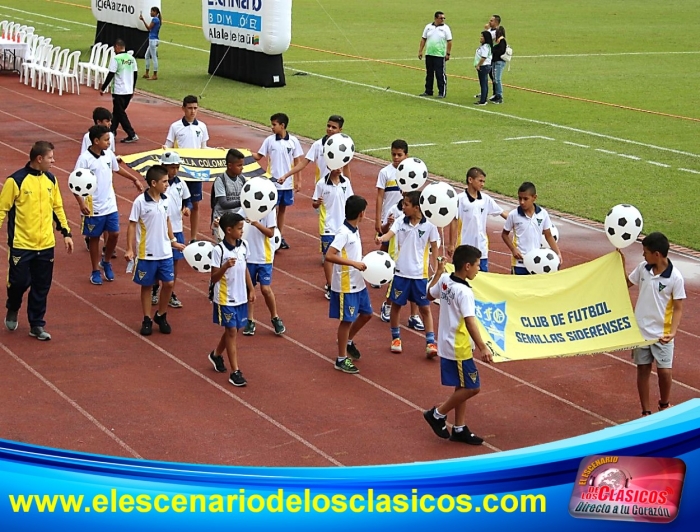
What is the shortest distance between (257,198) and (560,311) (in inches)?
127

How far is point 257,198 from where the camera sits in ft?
36.2

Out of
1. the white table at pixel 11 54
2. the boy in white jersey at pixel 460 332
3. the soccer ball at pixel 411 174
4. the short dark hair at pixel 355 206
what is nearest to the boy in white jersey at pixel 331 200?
the soccer ball at pixel 411 174

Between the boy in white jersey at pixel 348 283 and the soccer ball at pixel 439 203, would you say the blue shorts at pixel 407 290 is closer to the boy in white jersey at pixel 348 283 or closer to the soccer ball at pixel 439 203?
the boy in white jersey at pixel 348 283

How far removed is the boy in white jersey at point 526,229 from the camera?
11.7 m

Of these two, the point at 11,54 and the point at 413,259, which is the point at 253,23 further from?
the point at 413,259

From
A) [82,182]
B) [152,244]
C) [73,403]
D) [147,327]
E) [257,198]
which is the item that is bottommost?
[73,403]

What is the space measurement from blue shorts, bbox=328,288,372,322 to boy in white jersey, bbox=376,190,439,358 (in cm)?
59

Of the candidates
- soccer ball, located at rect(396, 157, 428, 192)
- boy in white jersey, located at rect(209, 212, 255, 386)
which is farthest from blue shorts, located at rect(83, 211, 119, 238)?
soccer ball, located at rect(396, 157, 428, 192)

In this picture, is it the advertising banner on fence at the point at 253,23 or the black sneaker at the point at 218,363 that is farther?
the advertising banner on fence at the point at 253,23

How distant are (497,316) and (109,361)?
3.93 metres

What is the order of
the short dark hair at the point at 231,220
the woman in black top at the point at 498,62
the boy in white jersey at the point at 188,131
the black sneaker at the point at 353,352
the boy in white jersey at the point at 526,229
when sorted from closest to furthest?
the short dark hair at the point at 231,220 < the black sneaker at the point at 353,352 < the boy in white jersey at the point at 526,229 < the boy in white jersey at the point at 188,131 < the woman in black top at the point at 498,62

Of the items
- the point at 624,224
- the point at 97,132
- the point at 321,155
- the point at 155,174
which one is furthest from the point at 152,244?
the point at 624,224

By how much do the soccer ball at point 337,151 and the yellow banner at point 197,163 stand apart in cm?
135

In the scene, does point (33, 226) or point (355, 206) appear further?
point (33, 226)
